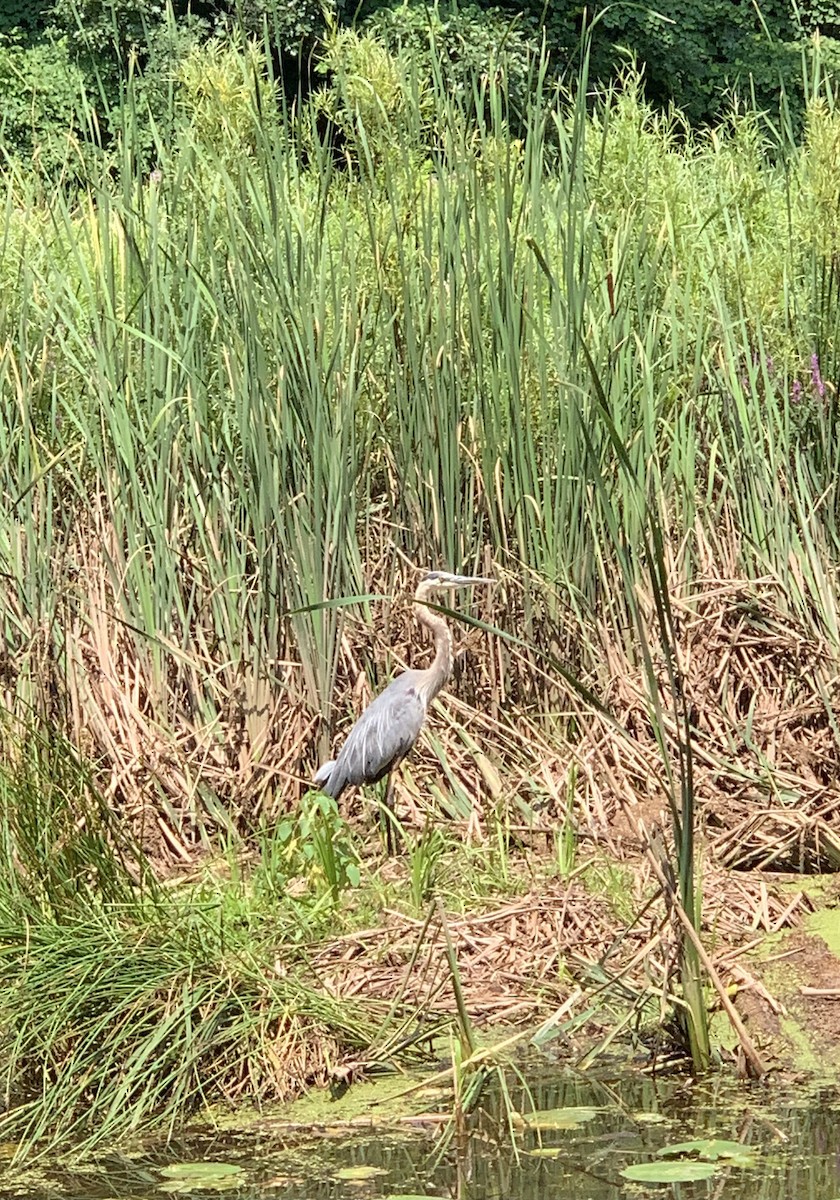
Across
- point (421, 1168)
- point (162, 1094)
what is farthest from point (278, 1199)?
point (162, 1094)

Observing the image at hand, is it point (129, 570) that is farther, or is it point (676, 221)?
point (676, 221)

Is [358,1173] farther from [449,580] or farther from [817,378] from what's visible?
[817,378]

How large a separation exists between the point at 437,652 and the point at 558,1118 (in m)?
1.44

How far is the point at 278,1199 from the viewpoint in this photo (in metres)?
2.47

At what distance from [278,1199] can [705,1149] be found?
660mm

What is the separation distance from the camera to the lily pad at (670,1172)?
2.47 meters

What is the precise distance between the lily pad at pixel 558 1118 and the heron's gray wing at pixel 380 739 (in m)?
1.13

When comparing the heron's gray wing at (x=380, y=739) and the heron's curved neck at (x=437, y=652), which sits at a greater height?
the heron's curved neck at (x=437, y=652)

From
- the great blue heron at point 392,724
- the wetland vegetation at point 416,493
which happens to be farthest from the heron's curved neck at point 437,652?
the wetland vegetation at point 416,493

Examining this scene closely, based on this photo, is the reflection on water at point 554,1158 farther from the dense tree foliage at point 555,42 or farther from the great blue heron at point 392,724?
the dense tree foliage at point 555,42

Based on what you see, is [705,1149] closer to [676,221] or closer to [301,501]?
[301,501]

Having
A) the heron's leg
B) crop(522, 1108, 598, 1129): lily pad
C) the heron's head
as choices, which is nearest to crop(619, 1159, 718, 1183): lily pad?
crop(522, 1108, 598, 1129): lily pad

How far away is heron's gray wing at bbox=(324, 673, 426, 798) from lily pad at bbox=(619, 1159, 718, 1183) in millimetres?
1378

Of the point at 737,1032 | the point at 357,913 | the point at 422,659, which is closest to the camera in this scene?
the point at 737,1032
